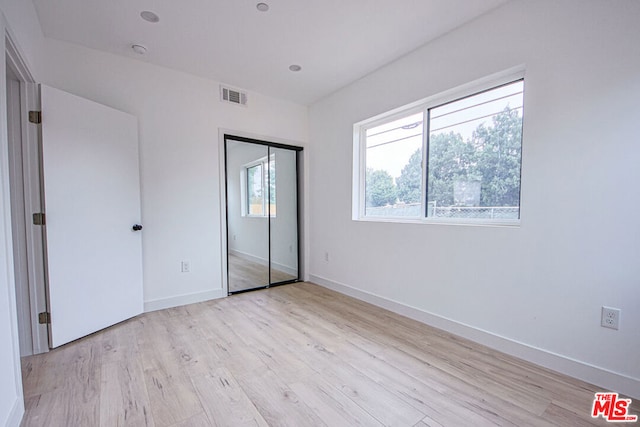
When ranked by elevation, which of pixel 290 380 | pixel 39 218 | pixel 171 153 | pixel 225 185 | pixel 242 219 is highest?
pixel 171 153

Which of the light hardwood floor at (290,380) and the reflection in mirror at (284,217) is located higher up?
the reflection in mirror at (284,217)

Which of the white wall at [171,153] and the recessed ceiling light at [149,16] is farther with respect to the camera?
→ the white wall at [171,153]

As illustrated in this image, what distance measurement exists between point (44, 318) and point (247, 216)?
6.95 feet

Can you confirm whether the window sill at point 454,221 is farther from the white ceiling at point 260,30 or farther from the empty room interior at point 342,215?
the white ceiling at point 260,30

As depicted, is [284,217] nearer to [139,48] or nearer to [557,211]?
[139,48]

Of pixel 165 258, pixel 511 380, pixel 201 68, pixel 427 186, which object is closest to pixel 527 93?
pixel 427 186

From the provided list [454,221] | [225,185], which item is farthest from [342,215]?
[225,185]

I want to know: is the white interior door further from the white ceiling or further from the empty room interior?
the white ceiling

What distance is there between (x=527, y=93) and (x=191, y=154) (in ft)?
10.5

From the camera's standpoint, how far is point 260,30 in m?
2.28

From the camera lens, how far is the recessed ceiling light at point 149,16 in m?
2.07

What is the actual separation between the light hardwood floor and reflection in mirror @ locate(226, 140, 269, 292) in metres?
1.09

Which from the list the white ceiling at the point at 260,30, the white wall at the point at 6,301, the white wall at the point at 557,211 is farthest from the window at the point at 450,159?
the white wall at the point at 6,301

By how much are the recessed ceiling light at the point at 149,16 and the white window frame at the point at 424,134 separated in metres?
2.14
